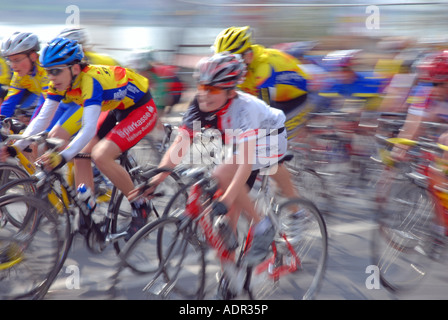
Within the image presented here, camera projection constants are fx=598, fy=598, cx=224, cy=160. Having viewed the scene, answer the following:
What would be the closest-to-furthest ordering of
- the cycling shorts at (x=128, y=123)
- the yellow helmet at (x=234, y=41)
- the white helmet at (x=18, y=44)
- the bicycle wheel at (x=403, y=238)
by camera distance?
the bicycle wheel at (x=403, y=238), the cycling shorts at (x=128, y=123), the white helmet at (x=18, y=44), the yellow helmet at (x=234, y=41)

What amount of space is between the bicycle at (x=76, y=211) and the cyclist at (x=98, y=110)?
132mm

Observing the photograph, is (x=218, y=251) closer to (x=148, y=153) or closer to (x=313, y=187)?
(x=313, y=187)

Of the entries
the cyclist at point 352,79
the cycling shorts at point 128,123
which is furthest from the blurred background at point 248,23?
the cycling shorts at point 128,123

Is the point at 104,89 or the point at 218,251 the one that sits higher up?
the point at 104,89

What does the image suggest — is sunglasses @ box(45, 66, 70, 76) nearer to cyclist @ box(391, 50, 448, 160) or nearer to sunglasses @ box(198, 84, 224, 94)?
sunglasses @ box(198, 84, 224, 94)

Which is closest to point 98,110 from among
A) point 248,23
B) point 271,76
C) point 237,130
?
point 237,130

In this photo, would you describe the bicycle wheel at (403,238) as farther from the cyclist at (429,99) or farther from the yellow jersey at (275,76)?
A: the yellow jersey at (275,76)

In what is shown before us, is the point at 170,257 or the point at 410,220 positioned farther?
the point at 410,220

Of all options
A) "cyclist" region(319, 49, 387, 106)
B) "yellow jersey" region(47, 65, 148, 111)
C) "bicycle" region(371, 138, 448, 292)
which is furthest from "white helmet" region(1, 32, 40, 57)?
"cyclist" region(319, 49, 387, 106)

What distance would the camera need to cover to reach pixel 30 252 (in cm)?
418

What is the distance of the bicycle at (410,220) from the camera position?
4453 millimetres

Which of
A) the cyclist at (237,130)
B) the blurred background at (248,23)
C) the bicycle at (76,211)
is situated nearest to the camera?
the cyclist at (237,130)

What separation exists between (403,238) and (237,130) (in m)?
1.70
